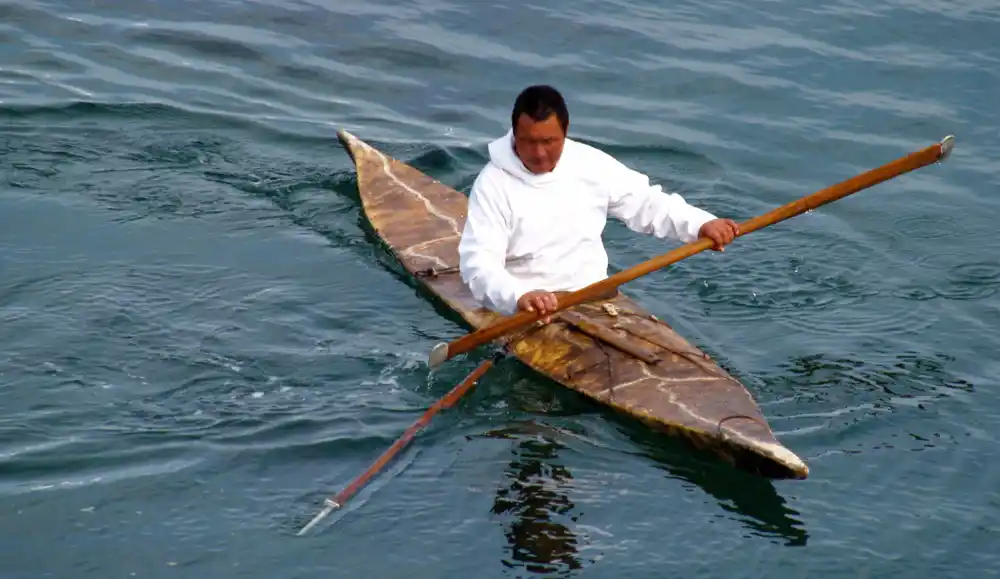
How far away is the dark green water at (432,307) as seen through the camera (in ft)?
22.4

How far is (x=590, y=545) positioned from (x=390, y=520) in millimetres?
988

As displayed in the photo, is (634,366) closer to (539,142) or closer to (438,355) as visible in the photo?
(438,355)

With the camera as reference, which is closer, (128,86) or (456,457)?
(456,457)

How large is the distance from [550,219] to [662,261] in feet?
2.75

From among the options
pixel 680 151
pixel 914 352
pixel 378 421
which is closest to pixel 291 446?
pixel 378 421

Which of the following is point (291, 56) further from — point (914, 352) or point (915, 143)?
point (914, 352)

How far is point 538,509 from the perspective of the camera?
22.9 ft

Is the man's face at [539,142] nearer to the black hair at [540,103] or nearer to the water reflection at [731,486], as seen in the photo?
the black hair at [540,103]

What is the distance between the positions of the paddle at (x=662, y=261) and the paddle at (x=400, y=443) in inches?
11.1

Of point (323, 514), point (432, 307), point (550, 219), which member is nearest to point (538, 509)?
point (323, 514)

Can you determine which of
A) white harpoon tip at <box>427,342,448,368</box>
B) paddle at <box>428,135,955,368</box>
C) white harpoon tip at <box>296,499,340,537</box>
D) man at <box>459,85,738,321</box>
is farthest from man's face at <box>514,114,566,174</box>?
white harpoon tip at <box>296,499,340,537</box>

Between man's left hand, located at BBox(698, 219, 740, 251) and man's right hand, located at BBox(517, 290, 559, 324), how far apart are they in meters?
1.05

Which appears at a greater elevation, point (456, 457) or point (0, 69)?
point (0, 69)

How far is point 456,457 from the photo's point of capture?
746 cm
